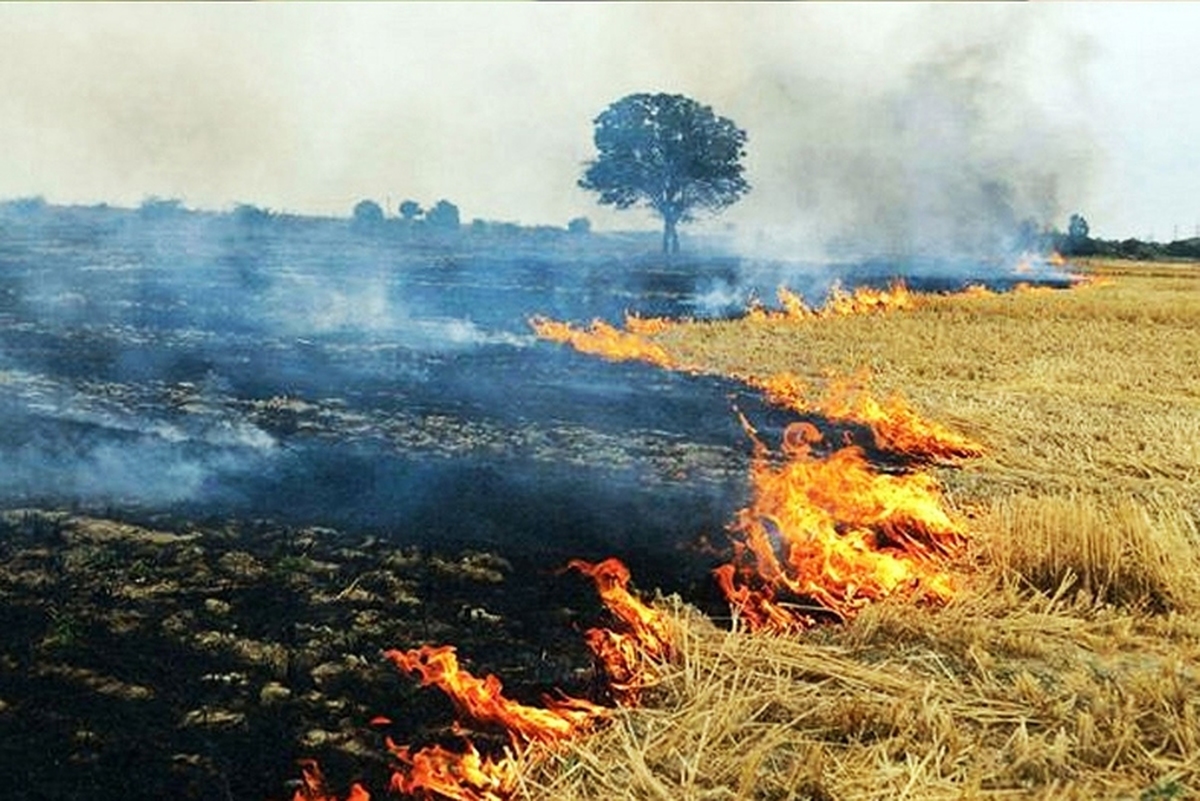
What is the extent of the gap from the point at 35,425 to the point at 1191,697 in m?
11.6

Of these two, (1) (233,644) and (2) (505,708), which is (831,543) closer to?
(2) (505,708)

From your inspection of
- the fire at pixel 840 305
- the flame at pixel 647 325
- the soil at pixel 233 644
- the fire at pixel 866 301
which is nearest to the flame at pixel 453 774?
the soil at pixel 233 644

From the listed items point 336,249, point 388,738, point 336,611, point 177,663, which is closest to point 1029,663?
point 388,738

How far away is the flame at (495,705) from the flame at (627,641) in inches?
13.1

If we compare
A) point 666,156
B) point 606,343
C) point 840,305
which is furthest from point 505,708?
point 666,156

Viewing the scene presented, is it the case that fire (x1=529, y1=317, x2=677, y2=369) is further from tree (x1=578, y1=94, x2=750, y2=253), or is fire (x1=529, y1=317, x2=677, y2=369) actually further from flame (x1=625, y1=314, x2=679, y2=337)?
tree (x1=578, y1=94, x2=750, y2=253)

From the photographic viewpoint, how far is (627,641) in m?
6.14

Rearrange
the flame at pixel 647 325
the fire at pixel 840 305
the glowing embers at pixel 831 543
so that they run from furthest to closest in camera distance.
Answer: the fire at pixel 840 305 → the flame at pixel 647 325 → the glowing embers at pixel 831 543

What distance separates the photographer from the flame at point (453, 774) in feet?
15.0

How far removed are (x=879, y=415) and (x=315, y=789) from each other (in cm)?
1028

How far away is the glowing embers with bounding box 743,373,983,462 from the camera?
459 inches

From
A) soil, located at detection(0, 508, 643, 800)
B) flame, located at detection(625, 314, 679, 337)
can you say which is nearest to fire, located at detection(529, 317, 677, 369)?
flame, located at detection(625, 314, 679, 337)

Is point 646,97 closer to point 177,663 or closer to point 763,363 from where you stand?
point 763,363

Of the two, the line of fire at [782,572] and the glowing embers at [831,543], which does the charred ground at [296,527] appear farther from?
the glowing embers at [831,543]
